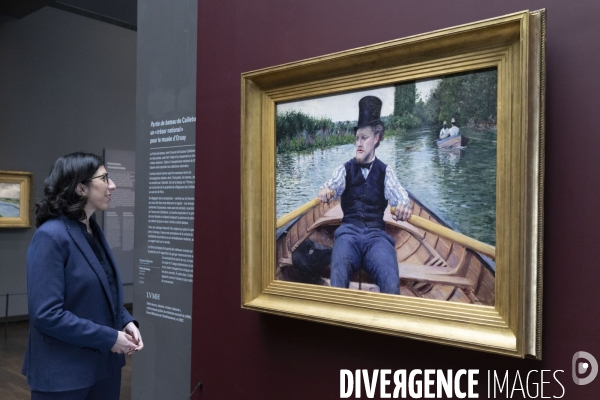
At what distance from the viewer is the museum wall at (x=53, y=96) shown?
365 inches

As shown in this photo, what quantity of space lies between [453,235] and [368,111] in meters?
0.70

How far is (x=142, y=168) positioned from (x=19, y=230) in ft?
21.6

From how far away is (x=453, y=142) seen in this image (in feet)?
7.45

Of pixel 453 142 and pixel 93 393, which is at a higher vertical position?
pixel 453 142

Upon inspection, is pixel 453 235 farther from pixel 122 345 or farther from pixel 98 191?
Answer: pixel 98 191

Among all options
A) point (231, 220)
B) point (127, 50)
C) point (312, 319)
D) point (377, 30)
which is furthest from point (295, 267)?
point (127, 50)

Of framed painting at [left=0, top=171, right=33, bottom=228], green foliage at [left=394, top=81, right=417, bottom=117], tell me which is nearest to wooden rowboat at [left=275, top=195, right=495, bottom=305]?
green foliage at [left=394, top=81, right=417, bottom=117]

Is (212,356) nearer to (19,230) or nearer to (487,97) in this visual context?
(487,97)

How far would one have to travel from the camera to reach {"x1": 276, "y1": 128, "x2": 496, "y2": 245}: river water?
2.17 metres

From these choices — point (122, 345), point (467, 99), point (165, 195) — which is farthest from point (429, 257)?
point (165, 195)

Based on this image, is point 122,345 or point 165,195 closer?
point 122,345

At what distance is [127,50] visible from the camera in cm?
1079

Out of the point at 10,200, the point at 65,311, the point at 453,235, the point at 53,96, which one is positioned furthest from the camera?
the point at 53,96

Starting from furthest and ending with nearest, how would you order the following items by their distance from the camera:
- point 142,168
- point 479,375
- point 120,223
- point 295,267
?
point 120,223, point 142,168, point 295,267, point 479,375
